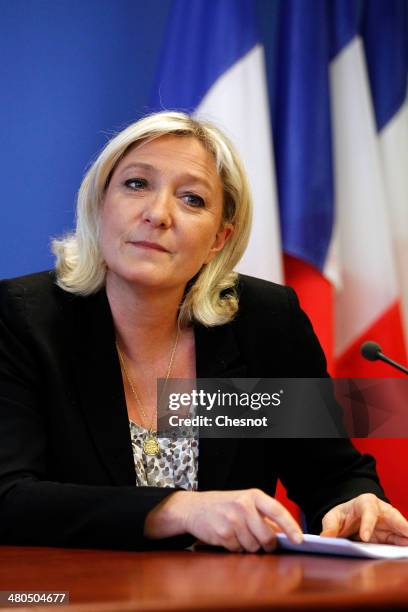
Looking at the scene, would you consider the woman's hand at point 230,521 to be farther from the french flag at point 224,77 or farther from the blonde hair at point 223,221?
the french flag at point 224,77

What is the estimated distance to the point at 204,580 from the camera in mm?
907

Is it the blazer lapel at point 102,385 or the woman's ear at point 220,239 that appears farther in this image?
the woman's ear at point 220,239

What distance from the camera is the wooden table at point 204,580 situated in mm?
765

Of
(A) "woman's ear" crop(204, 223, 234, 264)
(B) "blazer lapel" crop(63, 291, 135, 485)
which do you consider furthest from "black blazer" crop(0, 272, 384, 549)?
(A) "woman's ear" crop(204, 223, 234, 264)

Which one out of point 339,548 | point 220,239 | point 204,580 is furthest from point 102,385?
point 204,580

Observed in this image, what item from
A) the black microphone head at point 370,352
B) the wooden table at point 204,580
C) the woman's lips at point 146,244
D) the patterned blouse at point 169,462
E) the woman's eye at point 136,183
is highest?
the woman's eye at point 136,183

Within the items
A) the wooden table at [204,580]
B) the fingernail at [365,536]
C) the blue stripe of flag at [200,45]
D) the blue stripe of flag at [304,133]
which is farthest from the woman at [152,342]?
the blue stripe of flag at [200,45]

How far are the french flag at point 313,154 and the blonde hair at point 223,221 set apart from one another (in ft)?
1.85

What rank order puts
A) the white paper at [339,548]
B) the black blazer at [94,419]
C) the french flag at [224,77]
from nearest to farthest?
the white paper at [339,548] < the black blazer at [94,419] < the french flag at [224,77]

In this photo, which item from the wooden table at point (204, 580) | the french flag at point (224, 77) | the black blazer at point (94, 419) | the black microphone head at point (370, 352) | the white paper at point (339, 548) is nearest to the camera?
the wooden table at point (204, 580)

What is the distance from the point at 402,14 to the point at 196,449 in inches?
78.6

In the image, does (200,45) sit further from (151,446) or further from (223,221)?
(151,446)

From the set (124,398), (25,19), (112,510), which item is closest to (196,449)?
(124,398)

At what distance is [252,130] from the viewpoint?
280 centimetres
